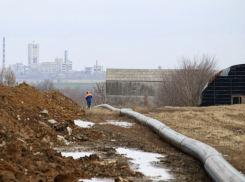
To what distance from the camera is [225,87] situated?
39312mm

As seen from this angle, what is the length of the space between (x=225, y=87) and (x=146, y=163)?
98.9 ft

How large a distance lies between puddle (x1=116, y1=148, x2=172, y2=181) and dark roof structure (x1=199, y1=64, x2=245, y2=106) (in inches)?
1100

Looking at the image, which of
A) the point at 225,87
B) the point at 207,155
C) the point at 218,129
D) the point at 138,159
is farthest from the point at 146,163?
the point at 225,87

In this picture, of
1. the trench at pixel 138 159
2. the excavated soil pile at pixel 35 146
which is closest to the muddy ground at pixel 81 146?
the excavated soil pile at pixel 35 146

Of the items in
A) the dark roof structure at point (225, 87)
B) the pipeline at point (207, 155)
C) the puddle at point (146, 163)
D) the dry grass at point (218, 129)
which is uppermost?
the dark roof structure at point (225, 87)

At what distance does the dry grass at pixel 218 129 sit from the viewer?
1244 cm

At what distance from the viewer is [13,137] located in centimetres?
1070

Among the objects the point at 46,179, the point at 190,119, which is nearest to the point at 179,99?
the point at 190,119

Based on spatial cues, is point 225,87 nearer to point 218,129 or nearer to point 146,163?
point 218,129

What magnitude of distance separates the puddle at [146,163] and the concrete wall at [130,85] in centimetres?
4177

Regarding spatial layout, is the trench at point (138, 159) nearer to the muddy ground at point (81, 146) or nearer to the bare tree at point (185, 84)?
the muddy ground at point (81, 146)

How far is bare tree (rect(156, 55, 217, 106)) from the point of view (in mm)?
48616

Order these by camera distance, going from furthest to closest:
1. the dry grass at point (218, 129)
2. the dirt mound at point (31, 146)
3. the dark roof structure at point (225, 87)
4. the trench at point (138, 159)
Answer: the dark roof structure at point (225, 87)
the dry grass at point (218, 129)
the trench at point (138, 159)
the dirt mound at point (31, 146)

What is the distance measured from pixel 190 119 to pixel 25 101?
26.1ft
